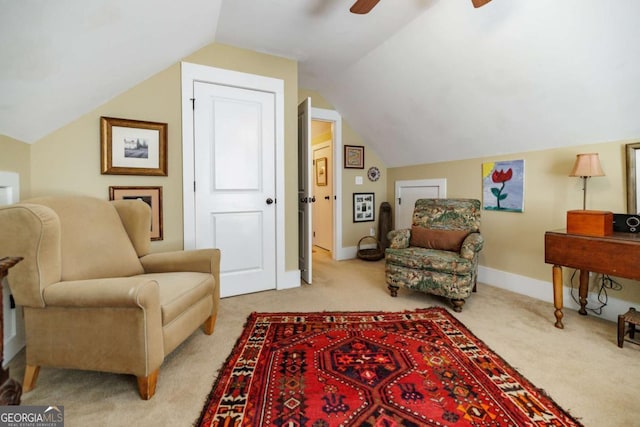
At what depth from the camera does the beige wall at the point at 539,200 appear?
7.20 feet

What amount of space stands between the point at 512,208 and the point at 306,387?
2.59m

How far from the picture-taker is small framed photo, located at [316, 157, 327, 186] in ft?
15.6

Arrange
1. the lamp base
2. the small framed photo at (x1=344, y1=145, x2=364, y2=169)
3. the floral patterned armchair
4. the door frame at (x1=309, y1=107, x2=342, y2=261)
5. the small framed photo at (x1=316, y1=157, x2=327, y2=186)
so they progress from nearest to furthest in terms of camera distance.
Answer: the lamp base, the floral patterned armchair, the door frame at (x1=309, y1=107, x2=342, y2=261), the small framed photo at (x1=344, y1=145, x2=364, y2=169), the small framed photo at (x1=316, y1=157, x2=327, y2=186)

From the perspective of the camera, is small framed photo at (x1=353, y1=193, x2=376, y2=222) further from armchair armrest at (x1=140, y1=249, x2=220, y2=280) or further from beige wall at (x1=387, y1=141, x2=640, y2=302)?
armchair armrest at (x1=140, y1=249, x2=220, y2=280)

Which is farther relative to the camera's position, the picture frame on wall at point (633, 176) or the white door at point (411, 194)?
the white door at point (411, 194)

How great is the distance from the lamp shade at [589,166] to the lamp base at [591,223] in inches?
13.3

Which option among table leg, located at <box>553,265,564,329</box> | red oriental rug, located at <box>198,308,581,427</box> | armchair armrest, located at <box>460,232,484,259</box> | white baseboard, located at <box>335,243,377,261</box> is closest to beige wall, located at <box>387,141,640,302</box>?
table leg, located at <box>553,265,564,329</box>

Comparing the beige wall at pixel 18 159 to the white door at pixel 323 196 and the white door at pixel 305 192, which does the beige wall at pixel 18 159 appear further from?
the white door at pixel 323 196

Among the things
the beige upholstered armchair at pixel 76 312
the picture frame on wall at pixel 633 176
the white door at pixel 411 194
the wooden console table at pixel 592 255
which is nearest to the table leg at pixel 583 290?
the wooden console table at pixel 592 255

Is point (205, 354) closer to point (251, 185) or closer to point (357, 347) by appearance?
point (357, 347)

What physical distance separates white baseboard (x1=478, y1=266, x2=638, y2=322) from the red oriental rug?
112 centimetres

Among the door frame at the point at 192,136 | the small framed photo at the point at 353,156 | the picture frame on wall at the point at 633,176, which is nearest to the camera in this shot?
the picture frame on wall at the point at 633,176

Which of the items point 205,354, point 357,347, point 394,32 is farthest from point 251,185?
point 394,32
